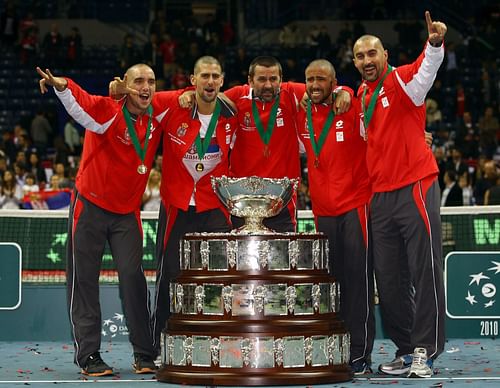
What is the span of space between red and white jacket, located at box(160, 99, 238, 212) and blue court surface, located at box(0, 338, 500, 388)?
148cm

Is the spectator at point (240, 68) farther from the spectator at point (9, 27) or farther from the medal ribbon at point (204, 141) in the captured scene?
the medal ribbon at point (204, 141)

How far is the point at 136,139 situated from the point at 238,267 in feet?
4.95

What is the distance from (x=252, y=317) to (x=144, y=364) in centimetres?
136

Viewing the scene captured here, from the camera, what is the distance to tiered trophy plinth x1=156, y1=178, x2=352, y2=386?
8.23 meters

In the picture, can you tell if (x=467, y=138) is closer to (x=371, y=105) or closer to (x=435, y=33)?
(x=371, y=105)

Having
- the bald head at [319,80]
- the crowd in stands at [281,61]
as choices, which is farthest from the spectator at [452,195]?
the bald head at [319,80]

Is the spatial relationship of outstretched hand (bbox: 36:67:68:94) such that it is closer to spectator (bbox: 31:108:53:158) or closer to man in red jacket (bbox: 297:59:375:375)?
man in red jacket (bbox: 297:59:375:375)

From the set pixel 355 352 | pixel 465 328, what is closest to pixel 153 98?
pixel 355 352

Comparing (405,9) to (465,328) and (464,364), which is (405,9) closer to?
(465,328)

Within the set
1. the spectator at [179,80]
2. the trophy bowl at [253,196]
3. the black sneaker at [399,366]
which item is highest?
the spectator at [179,80]

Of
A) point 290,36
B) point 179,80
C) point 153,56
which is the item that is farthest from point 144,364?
point 290,36

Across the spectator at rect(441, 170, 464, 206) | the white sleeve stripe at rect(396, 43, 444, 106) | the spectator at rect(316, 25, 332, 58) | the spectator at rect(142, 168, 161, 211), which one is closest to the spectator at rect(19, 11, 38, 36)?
the spectator at rect(316, 25, 332, 58)

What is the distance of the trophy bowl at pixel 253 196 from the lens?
854 centimetres

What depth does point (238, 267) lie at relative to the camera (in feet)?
27.5
